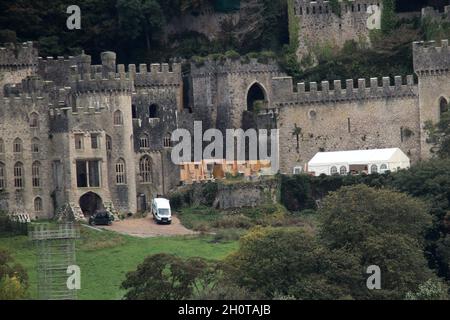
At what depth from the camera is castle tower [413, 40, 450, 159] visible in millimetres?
127438

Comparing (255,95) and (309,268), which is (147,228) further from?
(309,268)

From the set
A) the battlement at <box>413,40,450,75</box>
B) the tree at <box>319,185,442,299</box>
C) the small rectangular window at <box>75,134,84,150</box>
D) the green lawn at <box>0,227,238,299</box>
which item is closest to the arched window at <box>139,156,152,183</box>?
the small rectangular window at <box>75,134,84,150</box>

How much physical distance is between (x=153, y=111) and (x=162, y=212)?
30.0 ft

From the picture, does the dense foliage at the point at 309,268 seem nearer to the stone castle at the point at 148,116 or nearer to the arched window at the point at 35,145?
the stone castle at the point at 148,116

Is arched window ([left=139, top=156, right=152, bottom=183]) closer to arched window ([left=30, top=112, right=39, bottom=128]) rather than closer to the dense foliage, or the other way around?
arched window ([left=30, top=112, right=39, bottom=128])

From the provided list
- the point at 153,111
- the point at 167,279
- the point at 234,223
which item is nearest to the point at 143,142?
the point at 153,111

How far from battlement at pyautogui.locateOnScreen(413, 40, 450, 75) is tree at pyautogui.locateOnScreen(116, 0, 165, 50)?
1368cm

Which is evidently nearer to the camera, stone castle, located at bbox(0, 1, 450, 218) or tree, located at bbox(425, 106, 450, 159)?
tree, located at bbox(425, 106, 450, 159)

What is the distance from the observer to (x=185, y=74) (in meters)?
132

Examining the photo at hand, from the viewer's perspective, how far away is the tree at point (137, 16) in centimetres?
13400

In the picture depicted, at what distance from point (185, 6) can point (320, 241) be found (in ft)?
94.3
